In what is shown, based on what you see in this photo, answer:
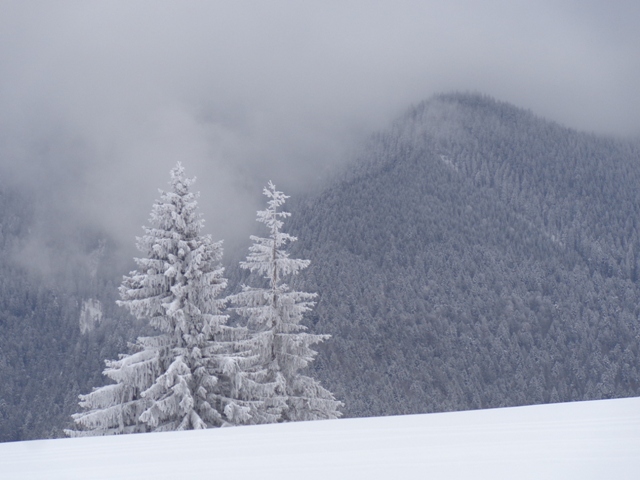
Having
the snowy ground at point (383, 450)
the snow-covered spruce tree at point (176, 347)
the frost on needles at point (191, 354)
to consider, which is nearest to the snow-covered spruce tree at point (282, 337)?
the frost on needles at point (191, 354)

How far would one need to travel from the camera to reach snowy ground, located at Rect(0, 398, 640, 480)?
2.93 meters

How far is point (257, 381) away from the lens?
15.3m

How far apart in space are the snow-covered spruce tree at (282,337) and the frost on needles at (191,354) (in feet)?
0.10

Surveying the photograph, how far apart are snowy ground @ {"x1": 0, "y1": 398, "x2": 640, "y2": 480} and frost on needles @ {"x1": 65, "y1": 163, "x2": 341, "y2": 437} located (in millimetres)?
8862

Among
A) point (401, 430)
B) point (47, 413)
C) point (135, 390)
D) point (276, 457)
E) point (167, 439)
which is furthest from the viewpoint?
point (47, 413)

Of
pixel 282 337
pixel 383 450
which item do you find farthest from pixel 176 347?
pixel 383 450

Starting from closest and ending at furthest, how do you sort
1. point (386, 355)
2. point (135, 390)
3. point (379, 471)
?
point (379, 471)
point (135, 390)
point (386, 355)

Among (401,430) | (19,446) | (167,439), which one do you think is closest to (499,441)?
(401,430)

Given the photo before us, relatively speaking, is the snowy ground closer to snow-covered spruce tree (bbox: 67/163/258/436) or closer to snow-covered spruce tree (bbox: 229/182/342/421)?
snow-covered spruce tree (bbox: 67/163/258/436)

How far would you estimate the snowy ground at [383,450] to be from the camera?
2.93 meters

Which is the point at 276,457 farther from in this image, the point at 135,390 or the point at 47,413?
the point at 47,413

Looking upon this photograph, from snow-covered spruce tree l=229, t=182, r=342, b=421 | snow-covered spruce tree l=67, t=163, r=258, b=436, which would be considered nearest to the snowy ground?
snow-covered spruce tree l=67, t=163, r=258, b=436

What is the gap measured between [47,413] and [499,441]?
558ft

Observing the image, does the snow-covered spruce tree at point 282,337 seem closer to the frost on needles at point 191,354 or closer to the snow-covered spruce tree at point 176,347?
the frost on needles at point 191,354
